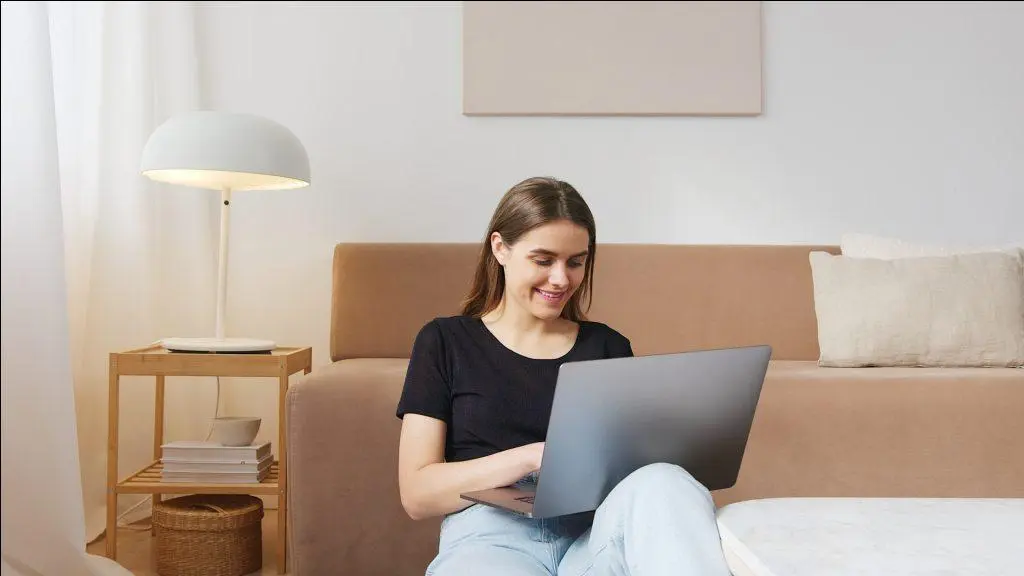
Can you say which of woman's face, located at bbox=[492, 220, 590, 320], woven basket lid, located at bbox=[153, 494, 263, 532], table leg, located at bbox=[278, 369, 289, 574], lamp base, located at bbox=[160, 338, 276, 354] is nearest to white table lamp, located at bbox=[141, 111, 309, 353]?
lamp base, located at bbox=[160, 338, 276, 354]

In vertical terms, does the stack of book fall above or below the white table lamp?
below

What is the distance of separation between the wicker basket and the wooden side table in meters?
0.06

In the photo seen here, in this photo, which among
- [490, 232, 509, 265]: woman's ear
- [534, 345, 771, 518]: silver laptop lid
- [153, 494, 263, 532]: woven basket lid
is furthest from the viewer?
[153, 494, 263, 532]: woven basket lid

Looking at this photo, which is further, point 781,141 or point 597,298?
point 781,141

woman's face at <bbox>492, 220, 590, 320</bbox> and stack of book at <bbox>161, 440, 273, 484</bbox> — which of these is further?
stack of book at <bbox>161, 440, 273, 484</bbox>

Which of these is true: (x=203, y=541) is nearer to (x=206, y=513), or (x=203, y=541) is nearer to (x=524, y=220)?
(x=206, y=513)

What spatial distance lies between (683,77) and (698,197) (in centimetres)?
39

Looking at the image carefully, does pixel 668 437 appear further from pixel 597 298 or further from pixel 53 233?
pixel 597 298

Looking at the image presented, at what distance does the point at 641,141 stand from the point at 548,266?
5.40 feet

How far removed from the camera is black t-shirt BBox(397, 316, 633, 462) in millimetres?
1403

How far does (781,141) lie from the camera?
3014 mm

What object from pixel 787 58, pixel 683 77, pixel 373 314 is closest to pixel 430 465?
pixel 373 314

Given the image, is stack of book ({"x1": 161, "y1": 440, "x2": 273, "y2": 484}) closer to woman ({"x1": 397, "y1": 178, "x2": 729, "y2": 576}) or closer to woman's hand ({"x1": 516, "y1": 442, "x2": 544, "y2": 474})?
woman ({"x1": 397, "y1": 178, "x2": 729, "y2": 576})

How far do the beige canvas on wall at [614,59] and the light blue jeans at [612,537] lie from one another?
193 centimetres
